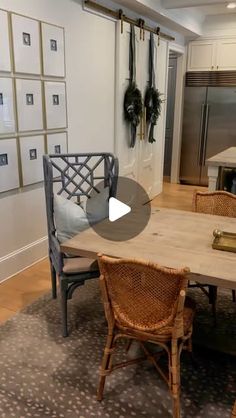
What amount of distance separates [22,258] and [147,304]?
1893 mm

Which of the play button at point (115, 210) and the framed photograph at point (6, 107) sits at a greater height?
the framed photograph at point (6, 107)

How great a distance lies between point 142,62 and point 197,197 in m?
2.76

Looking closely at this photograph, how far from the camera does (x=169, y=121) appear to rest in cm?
660

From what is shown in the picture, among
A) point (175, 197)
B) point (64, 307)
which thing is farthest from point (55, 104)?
point (175, 197)

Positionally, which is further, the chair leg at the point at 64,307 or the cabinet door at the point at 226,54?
the cabinet door at the point at 226,54

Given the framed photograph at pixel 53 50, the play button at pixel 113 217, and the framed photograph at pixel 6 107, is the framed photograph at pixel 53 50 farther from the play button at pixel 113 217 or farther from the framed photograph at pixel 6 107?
the play button at pixel 113 217

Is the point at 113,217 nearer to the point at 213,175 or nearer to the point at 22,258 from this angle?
the point at 22,258

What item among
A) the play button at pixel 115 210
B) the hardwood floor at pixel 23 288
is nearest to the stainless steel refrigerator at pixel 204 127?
the hardwood floor at pixel 23 288

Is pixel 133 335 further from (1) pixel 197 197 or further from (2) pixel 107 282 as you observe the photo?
(1) pixel 197 197

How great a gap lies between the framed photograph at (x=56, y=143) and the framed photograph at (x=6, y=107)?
48cm

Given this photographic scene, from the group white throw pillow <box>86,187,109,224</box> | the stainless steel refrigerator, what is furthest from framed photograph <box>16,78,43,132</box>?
the stainless steel refrigerator

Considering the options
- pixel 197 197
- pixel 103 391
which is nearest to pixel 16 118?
pixel 197 197

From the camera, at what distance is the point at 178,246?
5.98 feet

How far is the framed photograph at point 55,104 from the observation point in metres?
3.13
